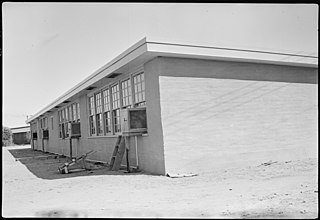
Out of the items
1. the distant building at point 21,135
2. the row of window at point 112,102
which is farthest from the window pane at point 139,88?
the distant building at point 21,135

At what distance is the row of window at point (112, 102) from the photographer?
1179 centimetres

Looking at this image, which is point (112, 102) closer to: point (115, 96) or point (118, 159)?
point (115, 96)

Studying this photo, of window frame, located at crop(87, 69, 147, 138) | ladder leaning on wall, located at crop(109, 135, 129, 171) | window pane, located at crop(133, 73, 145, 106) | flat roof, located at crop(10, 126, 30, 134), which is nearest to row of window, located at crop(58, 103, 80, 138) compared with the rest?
window frame, located at crop(87, 69, 147, 138)

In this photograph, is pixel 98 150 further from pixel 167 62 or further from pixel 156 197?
pixel 156 197

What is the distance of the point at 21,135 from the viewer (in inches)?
2473

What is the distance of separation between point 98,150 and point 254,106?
7.54m

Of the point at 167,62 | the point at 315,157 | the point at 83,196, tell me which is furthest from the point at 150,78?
the point at 315,157

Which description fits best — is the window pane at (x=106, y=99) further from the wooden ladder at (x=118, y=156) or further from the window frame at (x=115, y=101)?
the wooden ladder at (x=118, y=156)

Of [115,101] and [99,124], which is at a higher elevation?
[115,101]

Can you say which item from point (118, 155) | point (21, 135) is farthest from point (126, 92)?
point (21, 135)

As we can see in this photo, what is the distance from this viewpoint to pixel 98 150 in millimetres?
16016

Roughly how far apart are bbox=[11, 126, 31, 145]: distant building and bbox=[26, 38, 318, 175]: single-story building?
5217cm

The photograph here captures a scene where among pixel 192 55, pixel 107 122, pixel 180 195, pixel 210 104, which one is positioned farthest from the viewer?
pixel 107 122

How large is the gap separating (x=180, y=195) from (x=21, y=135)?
60.7 metres
